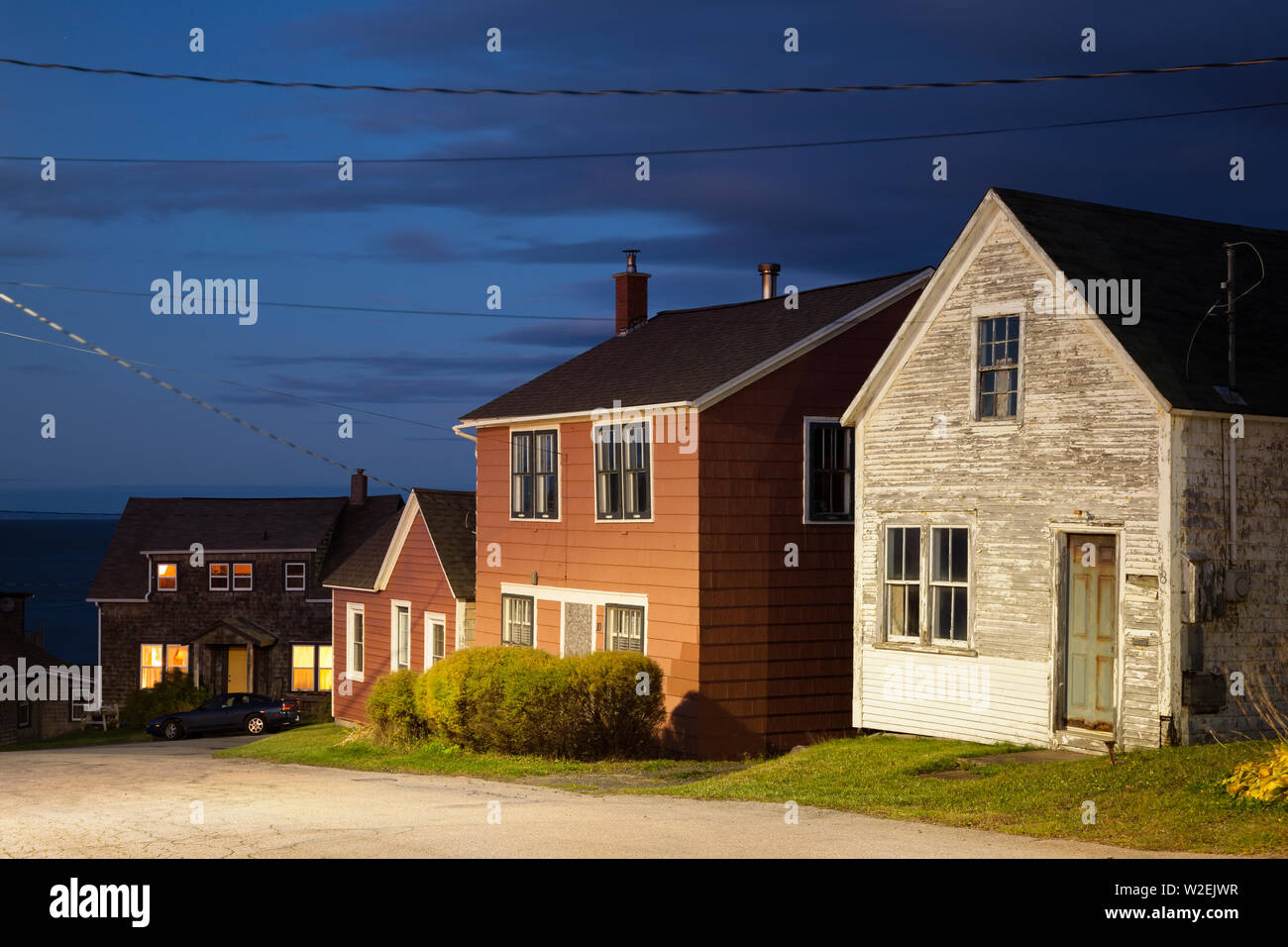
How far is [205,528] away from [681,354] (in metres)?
33.9

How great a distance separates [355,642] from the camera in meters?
37.0

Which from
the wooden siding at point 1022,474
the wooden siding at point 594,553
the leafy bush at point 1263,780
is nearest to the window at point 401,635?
the wooden siding at point 594,553

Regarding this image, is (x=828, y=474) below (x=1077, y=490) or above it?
above

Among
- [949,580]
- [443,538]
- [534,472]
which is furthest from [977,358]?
[443,538]

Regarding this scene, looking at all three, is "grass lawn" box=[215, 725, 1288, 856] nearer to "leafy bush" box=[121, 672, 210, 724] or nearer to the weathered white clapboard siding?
the weathered white clapboard siding

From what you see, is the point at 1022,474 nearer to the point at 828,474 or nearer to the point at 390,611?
the point at 828,474

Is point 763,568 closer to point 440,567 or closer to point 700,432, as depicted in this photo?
point 700,432

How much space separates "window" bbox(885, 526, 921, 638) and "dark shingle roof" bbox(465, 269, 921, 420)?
170 inches

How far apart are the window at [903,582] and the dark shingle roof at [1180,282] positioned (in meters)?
4.55

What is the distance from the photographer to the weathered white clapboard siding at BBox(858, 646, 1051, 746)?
18.5m

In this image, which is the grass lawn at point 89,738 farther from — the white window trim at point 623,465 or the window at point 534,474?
the white window trim at point 623,465

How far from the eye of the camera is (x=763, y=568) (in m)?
23.6
